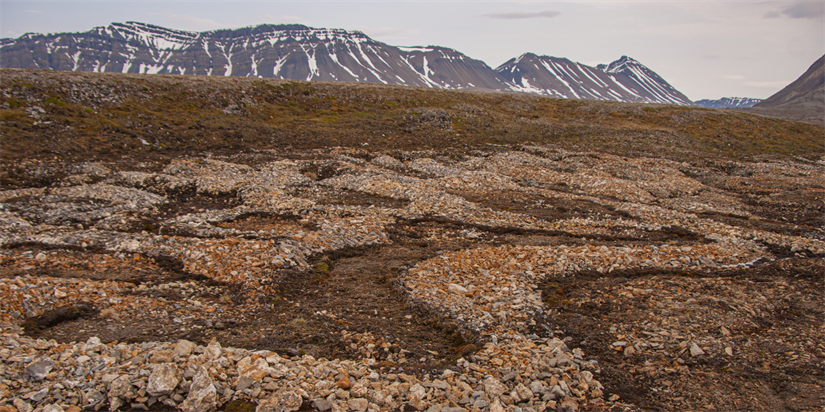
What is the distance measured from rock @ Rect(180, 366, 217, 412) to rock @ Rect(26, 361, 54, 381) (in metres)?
2.67

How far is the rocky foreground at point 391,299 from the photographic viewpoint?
762 cm

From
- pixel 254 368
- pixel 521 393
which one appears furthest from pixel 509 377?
pixel 254 368

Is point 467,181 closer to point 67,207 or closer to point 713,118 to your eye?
point 67,207

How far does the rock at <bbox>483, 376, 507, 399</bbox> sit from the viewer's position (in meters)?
7.80

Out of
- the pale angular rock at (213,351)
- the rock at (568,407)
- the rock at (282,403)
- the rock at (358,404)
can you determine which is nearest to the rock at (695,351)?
the rock at (568,407)

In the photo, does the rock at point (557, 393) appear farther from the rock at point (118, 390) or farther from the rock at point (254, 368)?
the rock at point (118, 390)

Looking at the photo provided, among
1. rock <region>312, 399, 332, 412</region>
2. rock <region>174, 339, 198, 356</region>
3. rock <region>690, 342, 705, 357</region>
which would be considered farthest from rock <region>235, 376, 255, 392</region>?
rock <region>690, 342, 705, 357</region>

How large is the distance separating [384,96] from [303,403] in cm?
6223

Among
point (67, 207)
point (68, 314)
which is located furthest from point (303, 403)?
point (67, 207)

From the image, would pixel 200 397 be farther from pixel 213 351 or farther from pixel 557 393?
pixel 557 393

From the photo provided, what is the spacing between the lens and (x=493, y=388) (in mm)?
7941

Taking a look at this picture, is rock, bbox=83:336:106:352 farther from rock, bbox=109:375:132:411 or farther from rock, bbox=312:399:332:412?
rock, bbox=312:399:332:412

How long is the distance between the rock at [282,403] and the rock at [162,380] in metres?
1.83

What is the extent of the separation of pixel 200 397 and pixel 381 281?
24.5ft
